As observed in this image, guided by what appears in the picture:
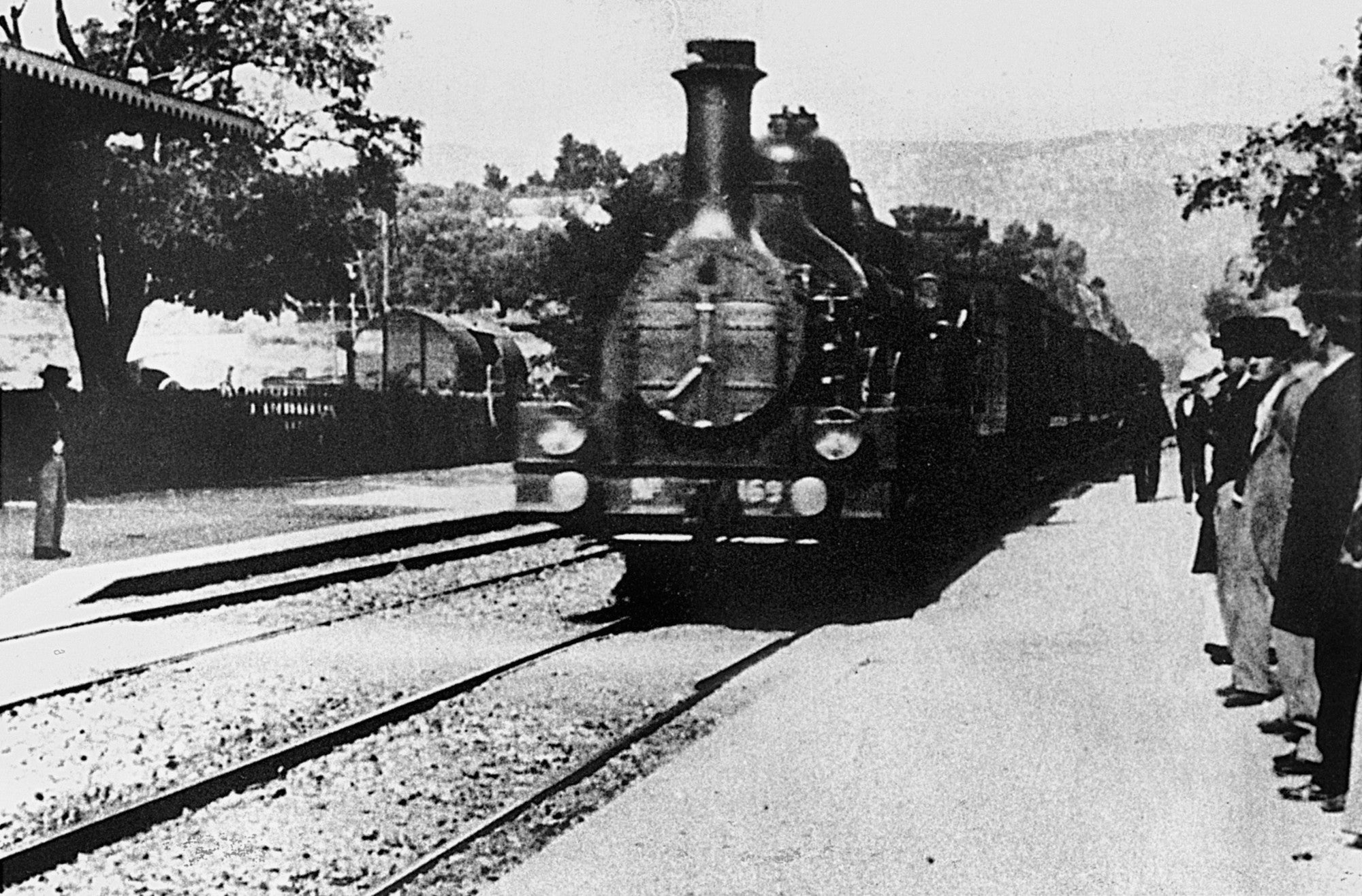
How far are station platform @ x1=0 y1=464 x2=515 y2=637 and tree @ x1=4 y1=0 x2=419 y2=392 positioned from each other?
1.94 feet

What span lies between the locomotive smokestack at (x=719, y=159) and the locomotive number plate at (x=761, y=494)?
1202 mm

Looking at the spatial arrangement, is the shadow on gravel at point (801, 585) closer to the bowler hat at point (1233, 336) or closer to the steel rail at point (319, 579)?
the steel rail at point (319, 579)

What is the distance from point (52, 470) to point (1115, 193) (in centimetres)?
294

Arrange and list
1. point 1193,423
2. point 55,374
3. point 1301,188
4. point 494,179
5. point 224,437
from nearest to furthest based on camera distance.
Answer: point 55,374
point 1301,188
point 494,179
point 224,437
point 1193,423

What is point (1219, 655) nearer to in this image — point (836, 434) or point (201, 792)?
point (836, 434)

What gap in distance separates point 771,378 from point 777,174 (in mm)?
991

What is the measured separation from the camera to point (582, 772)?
491 centimetres

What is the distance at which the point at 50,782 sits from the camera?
4.83 meters

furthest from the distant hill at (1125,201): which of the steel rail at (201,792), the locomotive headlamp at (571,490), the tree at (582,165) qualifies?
the locomotive headlamp at (571,490)

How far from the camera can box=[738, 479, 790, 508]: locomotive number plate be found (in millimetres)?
7469

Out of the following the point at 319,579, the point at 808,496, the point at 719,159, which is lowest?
the point at 319,579

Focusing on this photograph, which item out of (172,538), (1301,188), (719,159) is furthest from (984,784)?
(719,159)

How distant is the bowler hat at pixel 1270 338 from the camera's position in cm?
459

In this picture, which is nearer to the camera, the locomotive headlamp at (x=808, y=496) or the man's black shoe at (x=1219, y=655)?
the man's black shoe at (x=1219, y=655)
